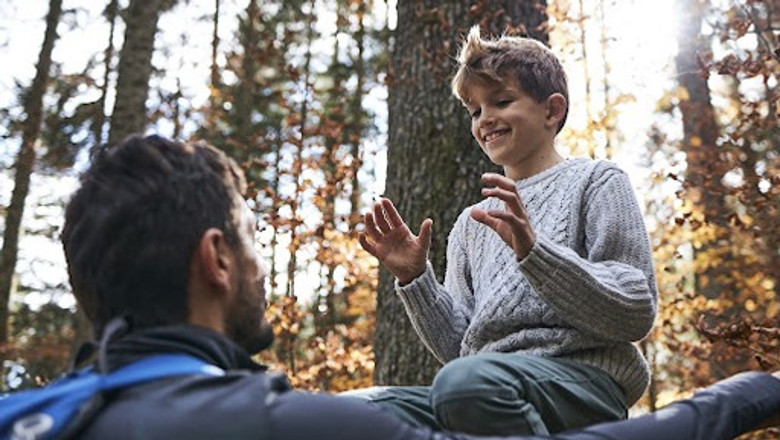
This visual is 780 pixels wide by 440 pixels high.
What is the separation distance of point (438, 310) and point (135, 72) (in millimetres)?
4442

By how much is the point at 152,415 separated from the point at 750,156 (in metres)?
6.32

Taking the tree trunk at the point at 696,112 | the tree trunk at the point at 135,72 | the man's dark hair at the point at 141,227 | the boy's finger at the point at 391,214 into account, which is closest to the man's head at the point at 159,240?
the man's dark hair at the point at 141,227

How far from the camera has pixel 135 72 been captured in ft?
21.2

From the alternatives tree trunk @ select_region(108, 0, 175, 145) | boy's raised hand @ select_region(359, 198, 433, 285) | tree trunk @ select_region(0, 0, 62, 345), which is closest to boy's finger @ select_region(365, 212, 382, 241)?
boy's raised hand @ select_region(359, 198, 433, 285)

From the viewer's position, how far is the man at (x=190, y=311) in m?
1.47

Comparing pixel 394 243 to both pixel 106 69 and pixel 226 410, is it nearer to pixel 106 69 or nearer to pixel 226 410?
pixel 226 410

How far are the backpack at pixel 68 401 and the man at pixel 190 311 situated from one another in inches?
0.9

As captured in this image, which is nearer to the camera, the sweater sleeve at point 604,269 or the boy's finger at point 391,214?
the sweater sleeve at point 604,269

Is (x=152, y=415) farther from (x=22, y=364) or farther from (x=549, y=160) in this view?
(x=22, y=364)

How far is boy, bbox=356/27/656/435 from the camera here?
7.29ft

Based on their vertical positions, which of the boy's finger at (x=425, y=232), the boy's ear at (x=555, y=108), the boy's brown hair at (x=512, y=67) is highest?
the boy's brown hair at (x=512, y=67)

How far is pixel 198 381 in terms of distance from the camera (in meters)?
1.51

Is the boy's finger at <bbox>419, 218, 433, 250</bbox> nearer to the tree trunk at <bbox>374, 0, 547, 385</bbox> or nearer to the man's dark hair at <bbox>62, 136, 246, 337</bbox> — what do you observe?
the man's dark hair at <bbox>62, 136, 246, 337</bbox>

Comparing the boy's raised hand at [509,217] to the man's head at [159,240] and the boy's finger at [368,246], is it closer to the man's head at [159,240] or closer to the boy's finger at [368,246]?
the boy's finger at [368,246]
